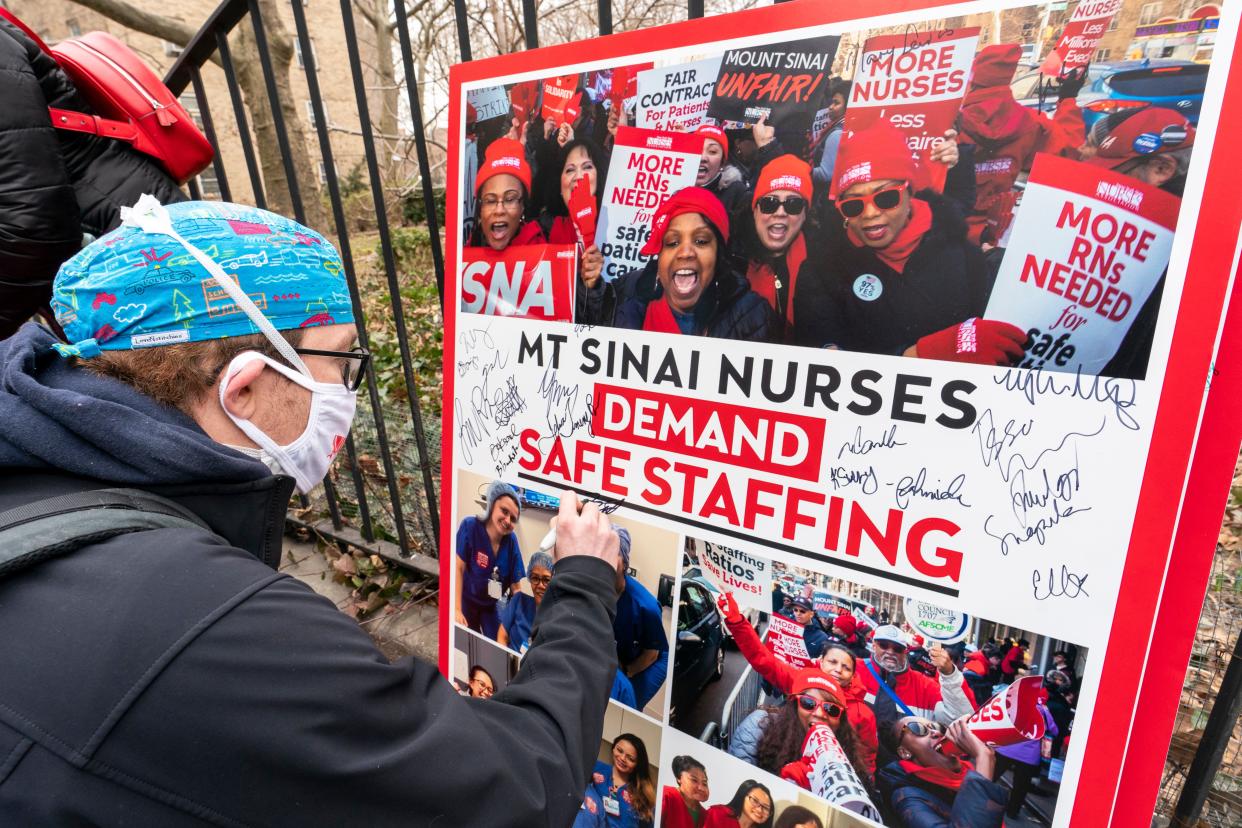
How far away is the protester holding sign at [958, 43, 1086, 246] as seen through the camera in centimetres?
84

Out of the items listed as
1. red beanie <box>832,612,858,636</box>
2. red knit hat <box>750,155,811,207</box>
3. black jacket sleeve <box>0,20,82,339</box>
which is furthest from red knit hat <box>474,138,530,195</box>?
black jacket sleeve <box>0,20,82,339</box>

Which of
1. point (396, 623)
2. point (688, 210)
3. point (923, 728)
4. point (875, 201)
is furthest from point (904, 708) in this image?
point (396, 623)

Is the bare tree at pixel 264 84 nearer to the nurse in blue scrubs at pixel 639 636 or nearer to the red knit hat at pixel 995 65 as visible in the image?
the nurse in blue scrubs at pixel 639 636

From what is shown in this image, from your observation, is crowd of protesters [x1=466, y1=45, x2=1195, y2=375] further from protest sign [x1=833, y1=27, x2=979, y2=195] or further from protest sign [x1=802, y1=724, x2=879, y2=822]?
protest sign [x1=802, y1=724, x2=879, y2=822]

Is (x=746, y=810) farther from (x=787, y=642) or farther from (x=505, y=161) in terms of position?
(x=505, y=161)

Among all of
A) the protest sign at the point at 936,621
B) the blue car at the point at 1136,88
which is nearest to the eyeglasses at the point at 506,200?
the blue car at the point at 1136,88

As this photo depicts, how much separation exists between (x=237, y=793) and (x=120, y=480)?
505mm

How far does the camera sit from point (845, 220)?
1001 millimetres

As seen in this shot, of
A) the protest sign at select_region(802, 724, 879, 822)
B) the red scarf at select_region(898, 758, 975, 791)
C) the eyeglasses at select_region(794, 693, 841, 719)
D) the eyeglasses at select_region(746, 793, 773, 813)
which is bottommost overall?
the eyeglasses at select_region(746, 793, 773, 813)

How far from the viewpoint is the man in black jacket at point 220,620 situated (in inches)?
32.2

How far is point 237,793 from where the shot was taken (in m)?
0.83

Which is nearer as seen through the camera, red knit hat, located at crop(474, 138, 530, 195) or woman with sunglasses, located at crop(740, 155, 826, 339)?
woman with sunglasses, located at crop(740, 155, 826, 339)

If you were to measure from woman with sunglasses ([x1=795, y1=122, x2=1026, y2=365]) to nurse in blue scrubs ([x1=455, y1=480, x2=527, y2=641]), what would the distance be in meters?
0.85

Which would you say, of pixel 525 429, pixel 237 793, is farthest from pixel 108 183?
pixel 237 793
